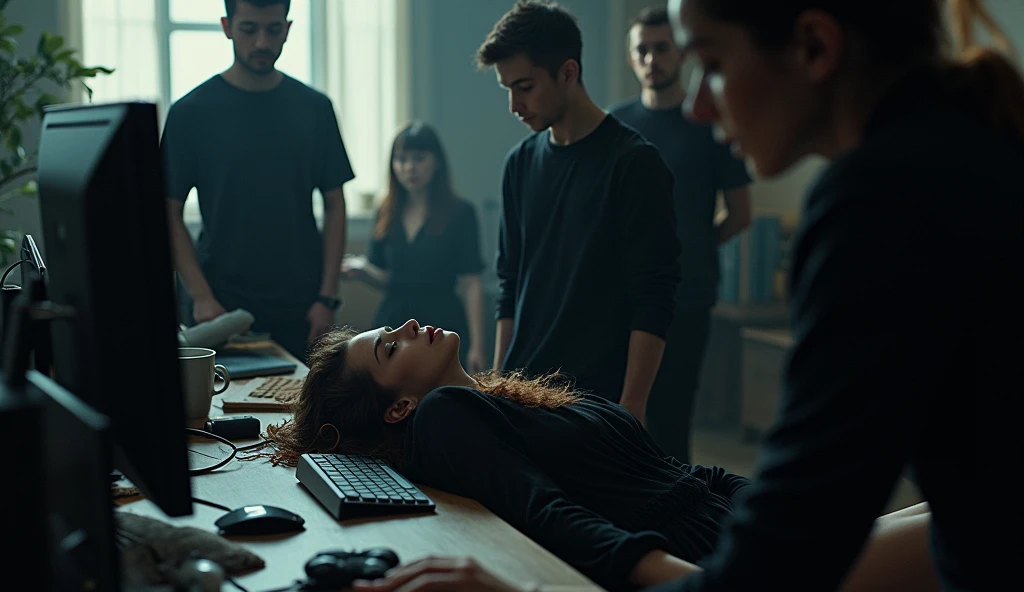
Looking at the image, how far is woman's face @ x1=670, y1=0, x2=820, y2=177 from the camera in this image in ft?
2.66

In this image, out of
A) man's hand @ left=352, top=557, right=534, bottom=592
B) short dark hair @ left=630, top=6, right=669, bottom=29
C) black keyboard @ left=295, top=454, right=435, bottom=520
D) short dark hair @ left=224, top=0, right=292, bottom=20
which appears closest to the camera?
man's hand @ left=352, top=557, right=534, bottom=592

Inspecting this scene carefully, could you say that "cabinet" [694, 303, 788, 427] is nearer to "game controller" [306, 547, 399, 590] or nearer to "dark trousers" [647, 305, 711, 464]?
"dark trousers" [647, 305, 711, 464]

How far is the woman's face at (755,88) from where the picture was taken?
2.66 ft

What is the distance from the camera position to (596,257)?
85.8 inches

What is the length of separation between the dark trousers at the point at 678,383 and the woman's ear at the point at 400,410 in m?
1.50

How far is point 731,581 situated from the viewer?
763 mm

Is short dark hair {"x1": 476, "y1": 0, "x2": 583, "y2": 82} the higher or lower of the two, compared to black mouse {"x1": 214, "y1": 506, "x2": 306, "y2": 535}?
higher

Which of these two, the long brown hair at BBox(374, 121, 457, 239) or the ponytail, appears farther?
the long brown hair at BBox(374, 121, 457, 239)

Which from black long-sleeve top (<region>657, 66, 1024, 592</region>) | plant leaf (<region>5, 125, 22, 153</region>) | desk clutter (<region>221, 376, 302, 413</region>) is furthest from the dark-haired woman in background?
plant leaf (<region>5, 125, 22, 153</region>)

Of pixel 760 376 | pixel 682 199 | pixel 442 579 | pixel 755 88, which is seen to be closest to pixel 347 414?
pixel 442 579

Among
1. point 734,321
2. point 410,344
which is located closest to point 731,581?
point 410,344

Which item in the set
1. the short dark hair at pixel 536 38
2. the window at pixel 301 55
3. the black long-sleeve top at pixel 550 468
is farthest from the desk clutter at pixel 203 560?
the window at pixel 301 55

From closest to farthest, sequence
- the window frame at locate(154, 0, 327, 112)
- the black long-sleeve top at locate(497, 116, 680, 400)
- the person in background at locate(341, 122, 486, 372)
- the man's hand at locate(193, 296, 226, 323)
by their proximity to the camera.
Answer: the black long-sleeve top at locate(497, 116, 680, 400) → the man's hand at locate(193, 296, 226, 323) → the person in background at locate(341, 122, 486, 372) → the window frame at locate(154, 0, 327, 112)

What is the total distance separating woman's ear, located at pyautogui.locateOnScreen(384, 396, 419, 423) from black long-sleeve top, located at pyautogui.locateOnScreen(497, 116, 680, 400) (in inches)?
22.8
